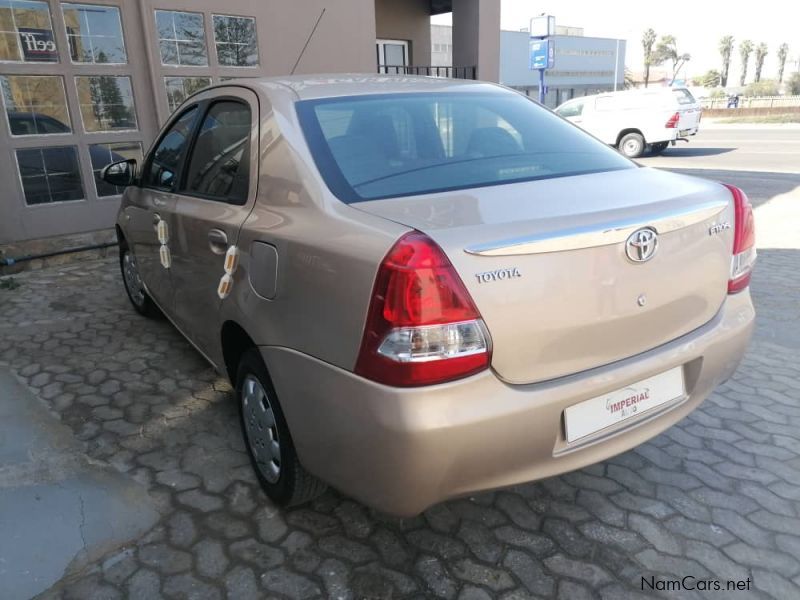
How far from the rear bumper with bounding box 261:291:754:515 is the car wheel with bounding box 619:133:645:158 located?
16.0 m

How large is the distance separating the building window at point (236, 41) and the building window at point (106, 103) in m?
1.14

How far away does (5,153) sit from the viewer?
5961 mm

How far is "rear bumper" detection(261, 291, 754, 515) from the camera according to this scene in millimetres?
1723

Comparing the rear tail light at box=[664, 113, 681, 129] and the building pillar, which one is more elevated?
the building pillar

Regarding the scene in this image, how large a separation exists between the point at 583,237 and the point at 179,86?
249 inches

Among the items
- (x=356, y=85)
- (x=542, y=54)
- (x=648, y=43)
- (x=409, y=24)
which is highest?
(x=648, y=43)

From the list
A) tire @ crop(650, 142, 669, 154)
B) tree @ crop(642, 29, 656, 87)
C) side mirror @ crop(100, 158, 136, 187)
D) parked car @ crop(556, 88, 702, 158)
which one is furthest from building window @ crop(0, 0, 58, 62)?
tree @ crop(642, 29, 656, 87)

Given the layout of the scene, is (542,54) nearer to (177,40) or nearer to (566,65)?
(177,40)

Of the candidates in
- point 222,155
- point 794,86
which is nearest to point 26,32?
point 222,155

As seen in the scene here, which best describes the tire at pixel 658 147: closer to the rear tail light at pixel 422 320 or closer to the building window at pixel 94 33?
the building window at pixel 94 33

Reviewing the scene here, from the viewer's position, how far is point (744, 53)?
91.5 meters

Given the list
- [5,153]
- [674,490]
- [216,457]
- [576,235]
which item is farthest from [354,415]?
[5,153]

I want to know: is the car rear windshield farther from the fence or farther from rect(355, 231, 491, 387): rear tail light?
the fence

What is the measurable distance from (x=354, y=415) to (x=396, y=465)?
0.19 metres
